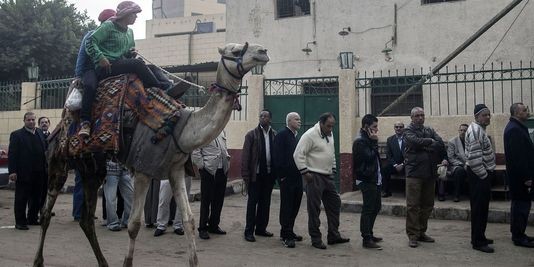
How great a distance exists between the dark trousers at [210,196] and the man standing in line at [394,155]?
4594mm

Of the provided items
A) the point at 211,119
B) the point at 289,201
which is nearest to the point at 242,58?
the point at 211,119

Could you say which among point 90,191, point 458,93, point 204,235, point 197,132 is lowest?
point 204,235

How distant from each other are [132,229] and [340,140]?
7970 mm

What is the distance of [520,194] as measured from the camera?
765cm

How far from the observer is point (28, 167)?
29.6 feet

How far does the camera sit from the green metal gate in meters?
13.2

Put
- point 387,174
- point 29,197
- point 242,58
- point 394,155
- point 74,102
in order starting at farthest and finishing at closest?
point 387,174
point 394,155
point 29,197
point 74,102
point 242,58

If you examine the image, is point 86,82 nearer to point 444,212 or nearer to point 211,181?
point 211,181

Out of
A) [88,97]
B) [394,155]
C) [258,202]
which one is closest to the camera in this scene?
[88,97]

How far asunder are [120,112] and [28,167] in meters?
4.38

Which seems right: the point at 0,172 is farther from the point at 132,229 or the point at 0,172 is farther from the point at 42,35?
the point at 42,35

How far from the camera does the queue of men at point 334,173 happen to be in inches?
295

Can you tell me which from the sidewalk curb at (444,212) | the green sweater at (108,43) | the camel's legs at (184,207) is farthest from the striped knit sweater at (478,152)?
the green sweater at (108,43)

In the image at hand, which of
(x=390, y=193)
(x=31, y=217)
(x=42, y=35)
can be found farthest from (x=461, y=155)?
(x=42, y=35)
